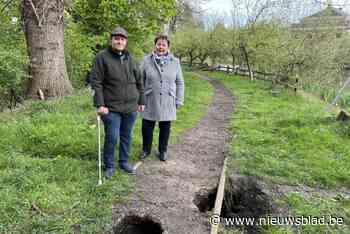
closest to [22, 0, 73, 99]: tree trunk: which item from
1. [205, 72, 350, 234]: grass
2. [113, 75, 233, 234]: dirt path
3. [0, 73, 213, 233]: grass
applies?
[0, 73, 213, 233]: grass

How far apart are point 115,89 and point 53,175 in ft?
4.82

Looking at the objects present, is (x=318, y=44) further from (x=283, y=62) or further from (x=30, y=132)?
(x=30, y=132)

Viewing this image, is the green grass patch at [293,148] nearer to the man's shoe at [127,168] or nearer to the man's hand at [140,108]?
the man's shoe at [127,168]

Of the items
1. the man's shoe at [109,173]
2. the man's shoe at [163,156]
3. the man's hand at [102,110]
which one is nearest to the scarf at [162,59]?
the man's hand at [102,110]

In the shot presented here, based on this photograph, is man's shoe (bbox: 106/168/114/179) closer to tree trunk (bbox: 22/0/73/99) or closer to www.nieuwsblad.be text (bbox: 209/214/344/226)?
www.nieuwsblad.be text (bbox: 209/214/344/226)

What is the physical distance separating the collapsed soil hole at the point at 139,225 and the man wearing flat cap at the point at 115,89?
3.25ft

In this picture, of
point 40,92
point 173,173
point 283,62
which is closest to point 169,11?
point 283,62

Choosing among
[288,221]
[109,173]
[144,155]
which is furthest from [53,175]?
[288,221]

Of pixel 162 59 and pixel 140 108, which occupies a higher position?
pixel 162 59

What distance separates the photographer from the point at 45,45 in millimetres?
7758

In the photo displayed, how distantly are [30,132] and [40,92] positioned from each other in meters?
2.57

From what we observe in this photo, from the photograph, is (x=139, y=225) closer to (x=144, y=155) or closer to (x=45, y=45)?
(x=144, y=155)

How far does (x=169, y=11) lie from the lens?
1315 centimetres

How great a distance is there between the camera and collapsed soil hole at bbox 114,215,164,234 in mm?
3551
